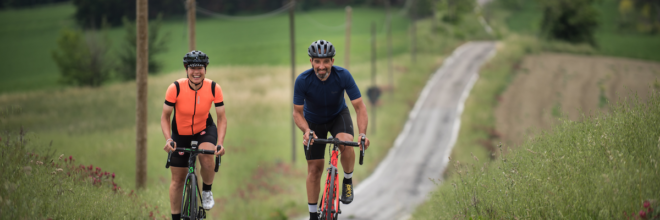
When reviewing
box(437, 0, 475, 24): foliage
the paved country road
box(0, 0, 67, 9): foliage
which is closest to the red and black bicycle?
the paved country road

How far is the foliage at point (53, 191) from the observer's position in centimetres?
550

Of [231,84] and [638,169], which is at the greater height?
[638,169]

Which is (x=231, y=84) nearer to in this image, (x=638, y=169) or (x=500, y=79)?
(x=500, y=79)

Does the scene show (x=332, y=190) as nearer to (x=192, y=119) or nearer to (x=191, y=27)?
(x=192, y=119)

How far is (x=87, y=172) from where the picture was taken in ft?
25.6

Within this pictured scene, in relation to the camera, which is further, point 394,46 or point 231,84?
point 394,46

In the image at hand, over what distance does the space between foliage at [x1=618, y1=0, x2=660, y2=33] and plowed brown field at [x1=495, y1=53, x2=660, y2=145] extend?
31.5 meters

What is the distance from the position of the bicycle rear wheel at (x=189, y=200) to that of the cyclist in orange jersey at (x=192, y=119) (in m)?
0.34

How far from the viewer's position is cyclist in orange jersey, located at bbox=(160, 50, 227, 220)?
A: 6477 millimetres

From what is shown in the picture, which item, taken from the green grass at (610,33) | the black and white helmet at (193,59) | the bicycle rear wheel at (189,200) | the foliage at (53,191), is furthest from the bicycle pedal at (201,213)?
the green grass at (610,33)

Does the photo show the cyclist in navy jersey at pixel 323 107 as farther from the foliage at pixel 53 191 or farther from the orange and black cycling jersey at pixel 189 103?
the foliage at pixel 53 191

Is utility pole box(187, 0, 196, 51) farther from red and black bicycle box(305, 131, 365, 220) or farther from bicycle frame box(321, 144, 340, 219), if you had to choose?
bicycle frame box(321, 144, 340, 219)

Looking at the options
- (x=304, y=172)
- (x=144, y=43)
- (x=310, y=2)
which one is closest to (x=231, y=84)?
(x=304, y=172)

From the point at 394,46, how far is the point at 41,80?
4076cm
